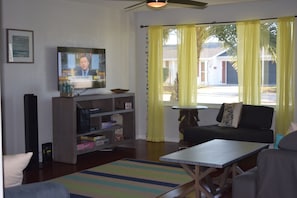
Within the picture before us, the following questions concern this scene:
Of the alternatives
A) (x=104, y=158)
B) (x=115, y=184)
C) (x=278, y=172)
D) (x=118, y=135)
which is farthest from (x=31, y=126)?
(x=278, y=172)

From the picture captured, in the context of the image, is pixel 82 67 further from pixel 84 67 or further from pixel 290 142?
pixel 290 142

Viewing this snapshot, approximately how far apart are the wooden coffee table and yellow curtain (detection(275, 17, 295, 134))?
200 centimetres

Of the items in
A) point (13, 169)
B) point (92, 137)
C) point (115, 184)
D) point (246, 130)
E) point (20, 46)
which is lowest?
point (115, 184)

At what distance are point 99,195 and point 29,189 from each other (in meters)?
2.13

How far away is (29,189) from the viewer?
221 cm

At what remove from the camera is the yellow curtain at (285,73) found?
629 cm

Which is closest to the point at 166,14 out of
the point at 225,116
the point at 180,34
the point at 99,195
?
the point at 180,34

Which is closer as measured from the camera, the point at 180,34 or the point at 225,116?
the point at 225,116

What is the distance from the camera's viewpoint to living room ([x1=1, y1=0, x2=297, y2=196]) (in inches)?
219

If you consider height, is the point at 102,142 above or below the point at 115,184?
above

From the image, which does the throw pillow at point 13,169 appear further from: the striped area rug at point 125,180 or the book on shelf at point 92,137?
the book on shelf at point 92,137

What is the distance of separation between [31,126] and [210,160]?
273cm

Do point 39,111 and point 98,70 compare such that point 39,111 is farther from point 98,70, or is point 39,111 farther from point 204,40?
point 204,40

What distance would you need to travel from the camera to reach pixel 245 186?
301cm
